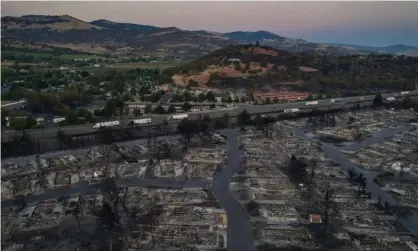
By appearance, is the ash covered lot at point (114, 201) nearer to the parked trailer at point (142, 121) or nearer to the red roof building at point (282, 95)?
the parked trailer at point (142, 121)

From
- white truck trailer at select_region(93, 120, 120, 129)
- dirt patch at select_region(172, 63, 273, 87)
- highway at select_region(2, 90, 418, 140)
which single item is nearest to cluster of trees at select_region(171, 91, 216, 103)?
→ highway at select_region(2, 90, 418, 140)

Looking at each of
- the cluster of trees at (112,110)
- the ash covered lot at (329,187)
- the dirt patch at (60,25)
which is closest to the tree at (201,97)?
the cluster of trees at (112,110)

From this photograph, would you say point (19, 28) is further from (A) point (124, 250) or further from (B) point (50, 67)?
(A) point (124, 250)

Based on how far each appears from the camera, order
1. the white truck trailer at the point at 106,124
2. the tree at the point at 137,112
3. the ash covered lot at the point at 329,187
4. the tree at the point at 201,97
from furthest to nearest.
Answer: the tree at the point at 201,97 → the tree at the point at 137,112 → the white truck trailer at the point at 106,124 → the ash covered lot at the point at 329,187

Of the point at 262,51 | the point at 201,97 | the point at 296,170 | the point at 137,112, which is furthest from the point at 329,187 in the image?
the point at 262,51

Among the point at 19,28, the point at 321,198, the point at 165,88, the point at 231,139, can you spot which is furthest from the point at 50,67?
the point at 19,28

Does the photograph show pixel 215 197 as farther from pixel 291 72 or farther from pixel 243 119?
pixel 291 72
